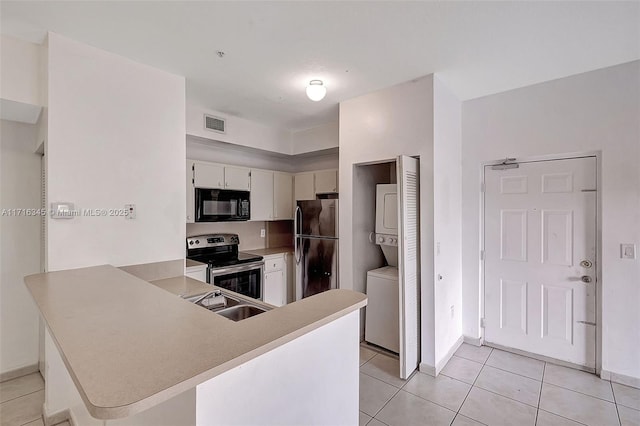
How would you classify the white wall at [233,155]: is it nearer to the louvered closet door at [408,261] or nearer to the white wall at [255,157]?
the white wall at [255,157]

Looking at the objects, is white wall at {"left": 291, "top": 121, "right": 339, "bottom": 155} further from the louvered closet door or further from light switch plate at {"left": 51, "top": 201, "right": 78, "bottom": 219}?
light switch plate at {"left": 51, "top": 201, "right": 78, "bottom": 219}

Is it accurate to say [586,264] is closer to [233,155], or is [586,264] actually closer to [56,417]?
[233,155]

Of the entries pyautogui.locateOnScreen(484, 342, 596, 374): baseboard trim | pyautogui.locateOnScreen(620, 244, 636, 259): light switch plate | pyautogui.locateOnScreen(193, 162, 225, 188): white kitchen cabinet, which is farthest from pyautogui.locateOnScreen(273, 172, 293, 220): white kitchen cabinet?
pyautogui.locateOnScreen(620, 244, 636, 259): light switch plate

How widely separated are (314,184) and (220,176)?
1345 millimetres

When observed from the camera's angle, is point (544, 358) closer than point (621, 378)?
No

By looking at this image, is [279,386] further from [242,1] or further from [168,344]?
[242,1]

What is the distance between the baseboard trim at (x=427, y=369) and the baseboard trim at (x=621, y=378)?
1460mm

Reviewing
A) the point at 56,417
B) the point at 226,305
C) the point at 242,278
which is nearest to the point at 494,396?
the point at 226,305

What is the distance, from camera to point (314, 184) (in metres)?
4.38

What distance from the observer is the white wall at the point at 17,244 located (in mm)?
2594

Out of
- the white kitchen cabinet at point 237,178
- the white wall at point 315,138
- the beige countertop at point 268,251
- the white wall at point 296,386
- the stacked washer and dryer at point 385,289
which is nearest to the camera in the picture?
the white wall at point 296,386

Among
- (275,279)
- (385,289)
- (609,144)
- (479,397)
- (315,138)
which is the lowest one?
(479,397)

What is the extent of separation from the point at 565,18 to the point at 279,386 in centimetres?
272

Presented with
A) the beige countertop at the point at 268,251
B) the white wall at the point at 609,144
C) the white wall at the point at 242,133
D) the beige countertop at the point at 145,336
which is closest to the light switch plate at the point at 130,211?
the beige countertop at the point at 145,336
